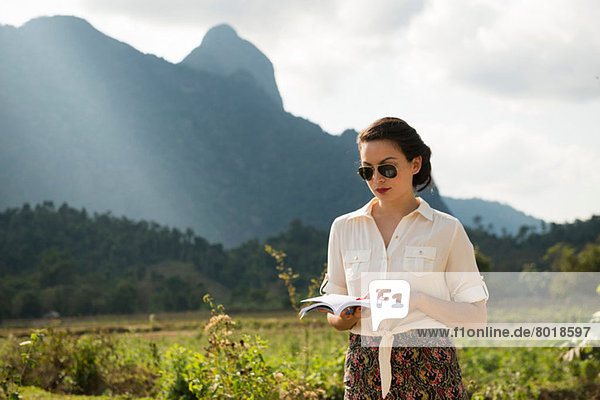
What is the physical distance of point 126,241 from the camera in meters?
53.7

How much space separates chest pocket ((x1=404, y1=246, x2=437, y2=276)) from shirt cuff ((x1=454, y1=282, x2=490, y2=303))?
125 mm

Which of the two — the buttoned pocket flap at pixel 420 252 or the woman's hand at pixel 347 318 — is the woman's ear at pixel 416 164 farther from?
the woman's hand at pixel 347 318

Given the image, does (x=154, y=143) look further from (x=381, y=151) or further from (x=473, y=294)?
(x=473, y=294)

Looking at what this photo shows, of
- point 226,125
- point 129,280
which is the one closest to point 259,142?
→ point 226,125

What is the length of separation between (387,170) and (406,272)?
13.0 inches

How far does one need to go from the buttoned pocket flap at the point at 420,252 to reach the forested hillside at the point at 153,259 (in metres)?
38.4

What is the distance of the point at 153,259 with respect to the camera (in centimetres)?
5384

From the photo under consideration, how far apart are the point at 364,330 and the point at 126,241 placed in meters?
54.6

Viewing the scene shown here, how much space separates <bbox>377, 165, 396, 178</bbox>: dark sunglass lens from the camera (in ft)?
5.88

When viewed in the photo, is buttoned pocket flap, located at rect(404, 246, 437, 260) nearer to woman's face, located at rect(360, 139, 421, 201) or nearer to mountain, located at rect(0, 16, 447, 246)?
woman's face, located at rect(360, 139, 421, 201)

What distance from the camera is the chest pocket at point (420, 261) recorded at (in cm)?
177

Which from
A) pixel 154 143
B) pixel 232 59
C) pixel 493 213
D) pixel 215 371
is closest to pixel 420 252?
pixel 215 371

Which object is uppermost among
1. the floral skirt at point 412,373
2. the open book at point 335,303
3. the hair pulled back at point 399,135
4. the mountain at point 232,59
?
the mountain at point 232,59

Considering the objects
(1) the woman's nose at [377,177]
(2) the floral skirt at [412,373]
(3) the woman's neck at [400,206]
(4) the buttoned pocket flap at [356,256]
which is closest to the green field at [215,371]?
(2) the floral skirt at [412,373]
